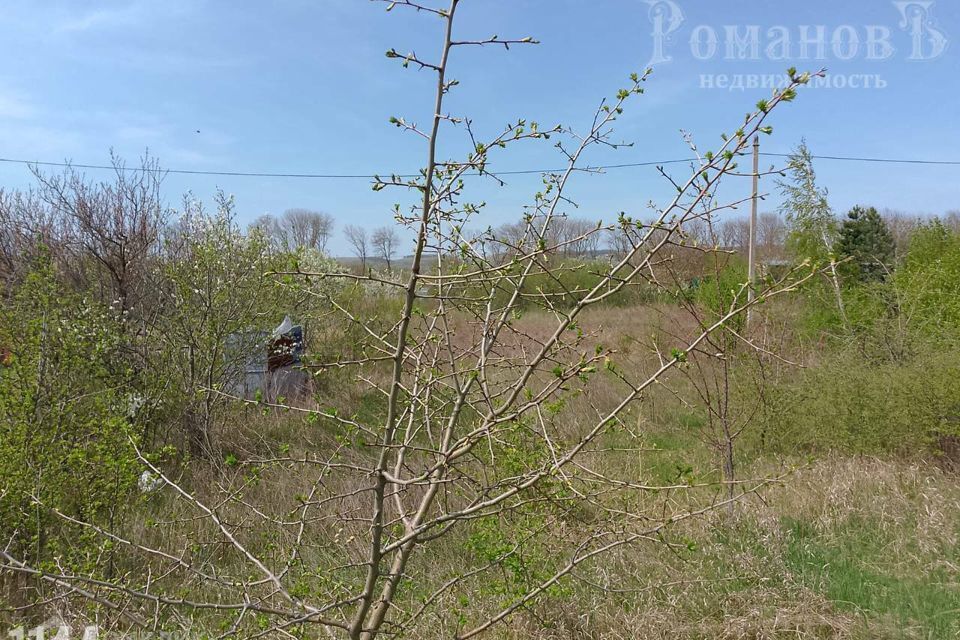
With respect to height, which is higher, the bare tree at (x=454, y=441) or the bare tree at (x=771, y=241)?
the bare tree at (x=771, y=241)

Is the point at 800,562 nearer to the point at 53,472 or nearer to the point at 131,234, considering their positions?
the point at 53,472

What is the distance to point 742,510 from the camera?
4230 millimetres

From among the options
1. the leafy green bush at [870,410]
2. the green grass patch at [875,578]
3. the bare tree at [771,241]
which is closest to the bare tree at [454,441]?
the green grass patch at [875,578]

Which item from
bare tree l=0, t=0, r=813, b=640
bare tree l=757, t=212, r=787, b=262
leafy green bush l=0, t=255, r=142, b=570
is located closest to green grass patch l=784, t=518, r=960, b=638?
bare tree l=0, t=0, r=813, b=640

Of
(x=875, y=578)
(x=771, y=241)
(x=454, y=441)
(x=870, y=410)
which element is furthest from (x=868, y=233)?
(x=454, y=441)

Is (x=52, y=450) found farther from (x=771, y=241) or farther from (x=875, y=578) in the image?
(x=771, y=241)

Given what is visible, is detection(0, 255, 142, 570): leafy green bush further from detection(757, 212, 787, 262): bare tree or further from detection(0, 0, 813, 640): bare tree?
detection(757, 212, 787, 262): bare tree

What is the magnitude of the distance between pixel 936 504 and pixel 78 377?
5.91 metres

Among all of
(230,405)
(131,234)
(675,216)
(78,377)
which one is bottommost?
(230,405)

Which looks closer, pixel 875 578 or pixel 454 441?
pixel 454 441

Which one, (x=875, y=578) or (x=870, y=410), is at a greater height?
(x=870, y=410)

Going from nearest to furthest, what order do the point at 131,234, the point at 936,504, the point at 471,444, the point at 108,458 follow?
1. the point at 471,444
2. the point at 108,458
3. the point at 936,504
4. the point at 131,234

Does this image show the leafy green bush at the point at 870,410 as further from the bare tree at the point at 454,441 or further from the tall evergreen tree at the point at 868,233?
the tall evergreen tree at the point at 868,233

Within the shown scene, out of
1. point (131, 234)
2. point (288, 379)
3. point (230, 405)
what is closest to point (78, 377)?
point (230, 405)
